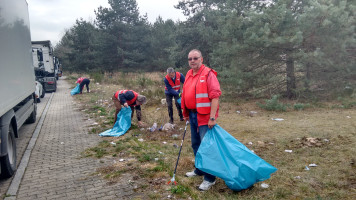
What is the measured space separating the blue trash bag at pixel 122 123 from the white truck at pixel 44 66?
10825mm

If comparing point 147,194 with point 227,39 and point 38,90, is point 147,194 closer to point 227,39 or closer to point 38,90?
point 227,39

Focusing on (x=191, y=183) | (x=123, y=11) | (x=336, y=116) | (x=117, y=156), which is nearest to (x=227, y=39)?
(x=336, y=116)

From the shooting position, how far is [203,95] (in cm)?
353

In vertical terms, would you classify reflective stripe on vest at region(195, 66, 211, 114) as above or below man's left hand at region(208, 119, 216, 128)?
above

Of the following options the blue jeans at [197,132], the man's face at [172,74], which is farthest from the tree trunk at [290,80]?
the blue jeans at [197,132]

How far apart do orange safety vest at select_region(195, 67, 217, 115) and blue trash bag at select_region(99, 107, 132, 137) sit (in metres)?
3.69

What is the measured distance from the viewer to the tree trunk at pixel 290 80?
32.3ft

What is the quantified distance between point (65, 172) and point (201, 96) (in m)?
2.70

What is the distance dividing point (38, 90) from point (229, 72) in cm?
962

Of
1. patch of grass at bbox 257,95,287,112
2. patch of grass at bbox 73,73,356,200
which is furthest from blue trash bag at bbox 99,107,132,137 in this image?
patch of grass at bbox 257,95,287,112

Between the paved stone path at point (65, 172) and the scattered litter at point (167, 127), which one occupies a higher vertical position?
the scattered litter at point (167, 127)

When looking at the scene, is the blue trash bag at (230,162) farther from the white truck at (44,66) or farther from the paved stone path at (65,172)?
the white truck at (44,66)

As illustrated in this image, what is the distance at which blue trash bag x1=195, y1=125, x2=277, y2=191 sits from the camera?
10.9 feet

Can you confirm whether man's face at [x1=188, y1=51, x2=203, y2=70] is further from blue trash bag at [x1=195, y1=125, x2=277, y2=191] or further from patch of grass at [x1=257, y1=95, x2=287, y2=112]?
patch of grass at [x1=257, y1=95, x2=287, y2=112]
